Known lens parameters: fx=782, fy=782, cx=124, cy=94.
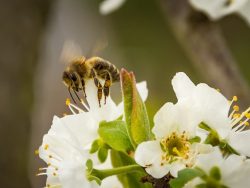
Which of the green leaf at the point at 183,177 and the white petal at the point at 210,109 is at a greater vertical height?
the white petal at the point at 210,109

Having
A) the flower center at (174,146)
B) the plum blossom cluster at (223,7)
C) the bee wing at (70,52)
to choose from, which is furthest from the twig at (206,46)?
the flower center at (174,146)

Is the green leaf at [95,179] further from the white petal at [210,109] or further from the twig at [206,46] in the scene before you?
the twig at [206,46]

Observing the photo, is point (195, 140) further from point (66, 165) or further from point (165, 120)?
point (66, 165)

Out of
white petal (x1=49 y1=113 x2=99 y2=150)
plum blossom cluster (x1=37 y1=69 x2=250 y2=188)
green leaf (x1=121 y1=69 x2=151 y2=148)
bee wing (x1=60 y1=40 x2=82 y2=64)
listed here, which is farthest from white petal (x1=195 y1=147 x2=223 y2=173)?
bee wing (x1=60 y1=40 x2=82 y2=64)

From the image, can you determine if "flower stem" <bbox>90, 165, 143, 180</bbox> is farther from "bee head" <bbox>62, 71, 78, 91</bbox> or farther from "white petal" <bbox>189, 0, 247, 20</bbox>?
"white petal" <bbox>189, 0, 247, 20</bbox>

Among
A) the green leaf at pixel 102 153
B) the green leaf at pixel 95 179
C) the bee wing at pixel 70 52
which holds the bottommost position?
the green leaf at pixel 95 179

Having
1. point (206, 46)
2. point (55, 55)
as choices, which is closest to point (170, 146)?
point (206, 46)
